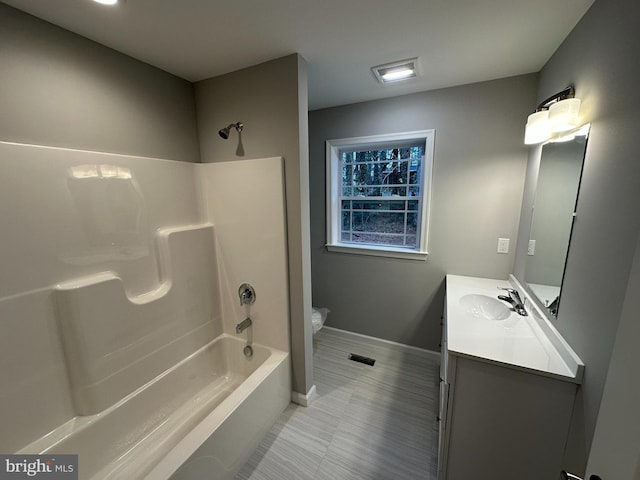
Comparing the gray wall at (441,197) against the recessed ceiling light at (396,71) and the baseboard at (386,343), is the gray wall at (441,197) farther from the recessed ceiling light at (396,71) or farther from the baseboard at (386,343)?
the recessed ceiling light at (396,71)

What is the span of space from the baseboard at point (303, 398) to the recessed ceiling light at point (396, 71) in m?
2.45

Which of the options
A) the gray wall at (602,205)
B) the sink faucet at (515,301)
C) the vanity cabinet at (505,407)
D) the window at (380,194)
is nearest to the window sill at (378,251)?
the window at (380,194)

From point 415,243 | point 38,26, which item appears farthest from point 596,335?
point 38,26

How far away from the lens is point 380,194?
2.61m

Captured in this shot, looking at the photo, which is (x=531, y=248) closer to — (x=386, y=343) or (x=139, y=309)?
(x=386, y=343)

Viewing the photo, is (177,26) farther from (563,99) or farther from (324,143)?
(563,99)

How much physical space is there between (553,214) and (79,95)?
269cm

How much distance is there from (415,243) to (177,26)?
7.79 feet

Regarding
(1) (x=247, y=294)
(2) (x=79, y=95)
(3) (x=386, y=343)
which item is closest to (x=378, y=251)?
(3) (x=386, y=343)

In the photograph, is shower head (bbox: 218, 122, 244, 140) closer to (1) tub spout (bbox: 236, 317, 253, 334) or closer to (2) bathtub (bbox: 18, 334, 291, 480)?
(1) tub spout (bbox: 236, 317, 253, 334)

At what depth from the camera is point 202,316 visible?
199 cm

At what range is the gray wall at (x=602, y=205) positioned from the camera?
86 centimetres

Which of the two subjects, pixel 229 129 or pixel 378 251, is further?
pixel 378 251

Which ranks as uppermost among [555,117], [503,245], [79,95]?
[79,95]
